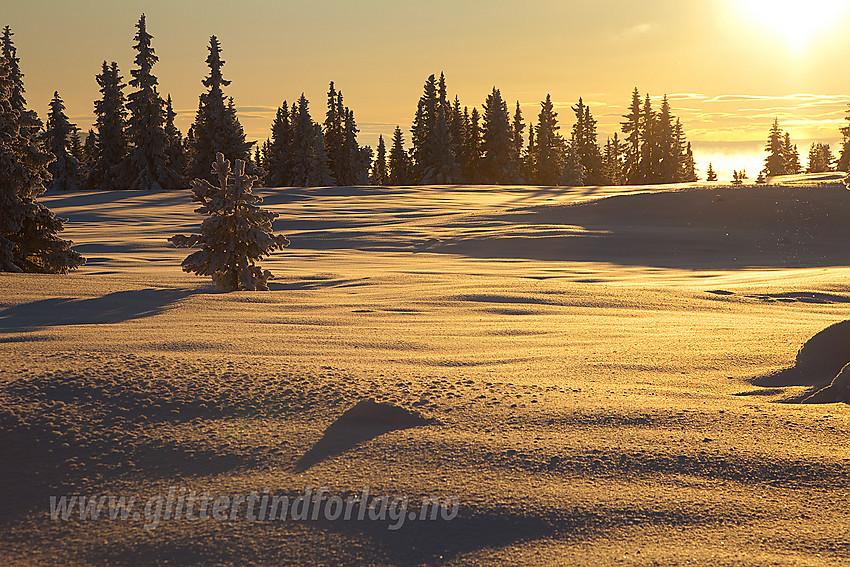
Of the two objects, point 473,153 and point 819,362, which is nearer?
point 819,362

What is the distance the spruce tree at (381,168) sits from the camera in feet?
262

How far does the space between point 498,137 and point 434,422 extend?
207ft

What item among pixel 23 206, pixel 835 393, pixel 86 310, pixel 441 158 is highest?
pixel 441 158

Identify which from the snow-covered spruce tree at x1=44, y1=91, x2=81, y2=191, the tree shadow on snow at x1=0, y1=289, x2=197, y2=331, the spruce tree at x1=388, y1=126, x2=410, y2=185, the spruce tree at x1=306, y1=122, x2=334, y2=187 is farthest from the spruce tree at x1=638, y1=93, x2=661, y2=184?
the tree shadow on snow at x1=0, y1=289, x2=197, y2=331

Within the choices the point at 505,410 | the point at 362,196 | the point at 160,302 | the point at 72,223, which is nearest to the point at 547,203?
the point at 362,196

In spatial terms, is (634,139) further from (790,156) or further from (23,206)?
(23,206)

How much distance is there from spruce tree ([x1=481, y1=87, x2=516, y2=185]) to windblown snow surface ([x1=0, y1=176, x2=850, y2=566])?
187 ft

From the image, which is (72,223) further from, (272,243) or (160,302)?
(160,302)

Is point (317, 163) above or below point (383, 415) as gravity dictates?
above

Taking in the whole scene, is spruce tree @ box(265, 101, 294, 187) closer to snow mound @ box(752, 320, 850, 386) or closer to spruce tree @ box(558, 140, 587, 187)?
spruce tree @ box(558, 140, 587, 187)

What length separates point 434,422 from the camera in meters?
3.70

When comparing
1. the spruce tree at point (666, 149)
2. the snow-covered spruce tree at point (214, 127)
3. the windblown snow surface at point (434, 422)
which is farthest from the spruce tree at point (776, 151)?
the windblown snow surface at point (434, 422)

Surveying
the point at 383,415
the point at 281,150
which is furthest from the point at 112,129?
the point at 383,415

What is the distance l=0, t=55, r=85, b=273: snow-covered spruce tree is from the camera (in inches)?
438
